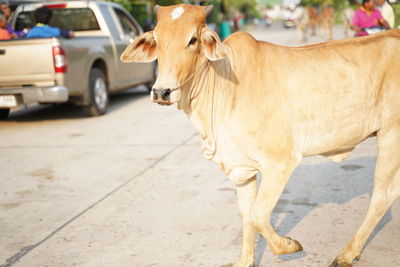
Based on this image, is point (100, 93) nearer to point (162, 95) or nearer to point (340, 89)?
point (340, 89)

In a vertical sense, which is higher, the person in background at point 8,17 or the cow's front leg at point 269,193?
the cow's front leg at point 269,193

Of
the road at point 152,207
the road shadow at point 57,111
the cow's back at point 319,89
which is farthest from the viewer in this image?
the road shadow at point 57,111

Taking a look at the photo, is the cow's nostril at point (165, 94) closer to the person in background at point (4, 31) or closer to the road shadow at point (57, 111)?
the road shadow at point (57, 111)

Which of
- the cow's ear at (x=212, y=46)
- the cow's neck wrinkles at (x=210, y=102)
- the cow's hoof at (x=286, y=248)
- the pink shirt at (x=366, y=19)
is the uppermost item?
the cow's ear at (x=212, y=46)

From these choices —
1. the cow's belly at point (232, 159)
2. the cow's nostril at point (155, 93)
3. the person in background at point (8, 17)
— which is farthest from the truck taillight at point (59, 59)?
the cow's nostril at point (155, 93)

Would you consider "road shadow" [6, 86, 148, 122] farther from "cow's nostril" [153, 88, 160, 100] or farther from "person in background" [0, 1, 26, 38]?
"cow's nostril" [153, 88, 160, 100]

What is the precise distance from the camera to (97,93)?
9.49 m

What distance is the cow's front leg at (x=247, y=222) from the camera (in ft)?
11.6

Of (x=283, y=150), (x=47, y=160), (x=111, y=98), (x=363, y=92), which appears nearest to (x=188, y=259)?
(x=283, y=150)

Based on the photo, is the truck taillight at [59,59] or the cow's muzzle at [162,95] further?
the truck taillight at [59,59]

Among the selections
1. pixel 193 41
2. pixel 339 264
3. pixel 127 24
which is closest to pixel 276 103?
pixel 193 41

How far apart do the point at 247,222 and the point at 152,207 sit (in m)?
1.52

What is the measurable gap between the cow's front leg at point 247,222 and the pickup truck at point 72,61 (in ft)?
18.2

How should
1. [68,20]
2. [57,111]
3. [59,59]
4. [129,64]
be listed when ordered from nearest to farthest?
[59,59], [57,111], [68,20], [129,64]
